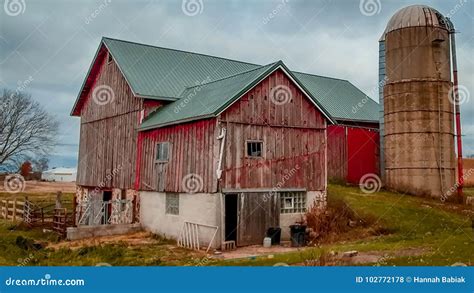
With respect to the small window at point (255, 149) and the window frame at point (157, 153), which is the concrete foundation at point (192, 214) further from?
the small window at point (255, 149)

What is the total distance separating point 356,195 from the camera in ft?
84.2

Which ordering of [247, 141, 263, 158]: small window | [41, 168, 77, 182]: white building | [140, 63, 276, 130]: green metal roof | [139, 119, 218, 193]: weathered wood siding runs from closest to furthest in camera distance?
1. [139, 119, 218, 193]: weathered wood siding
2. [140, 63, 276, 130]: green metal roof
3. [247, 141, 263, 158]: small window
4. [41, 168, 77, 182]: white building

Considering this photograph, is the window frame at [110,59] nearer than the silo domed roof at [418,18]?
Yes

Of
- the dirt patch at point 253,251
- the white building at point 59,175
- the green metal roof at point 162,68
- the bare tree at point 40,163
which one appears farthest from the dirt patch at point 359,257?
the white building at point 59,175

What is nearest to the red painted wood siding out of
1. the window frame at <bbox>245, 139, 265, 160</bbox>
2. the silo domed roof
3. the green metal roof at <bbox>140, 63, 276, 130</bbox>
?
the silo domed roof

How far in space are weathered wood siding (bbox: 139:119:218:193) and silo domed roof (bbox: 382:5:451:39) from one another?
55.6 ft

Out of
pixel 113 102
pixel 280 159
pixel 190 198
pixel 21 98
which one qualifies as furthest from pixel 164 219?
pixel 21 98

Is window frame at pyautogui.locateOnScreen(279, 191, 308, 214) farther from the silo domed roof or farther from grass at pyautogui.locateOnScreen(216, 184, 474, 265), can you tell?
the silo domed roof

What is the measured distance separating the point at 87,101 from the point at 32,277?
20736mm

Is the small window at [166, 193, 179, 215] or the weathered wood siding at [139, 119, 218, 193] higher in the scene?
the weathered wood siding at [139, 119, 218, 193]

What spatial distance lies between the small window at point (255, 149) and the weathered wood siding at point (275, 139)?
0.19 metres

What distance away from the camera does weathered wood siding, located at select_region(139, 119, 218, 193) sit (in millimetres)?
18359

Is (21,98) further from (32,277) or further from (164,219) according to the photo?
(32,277)

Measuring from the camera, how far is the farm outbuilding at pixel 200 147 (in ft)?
60.7
